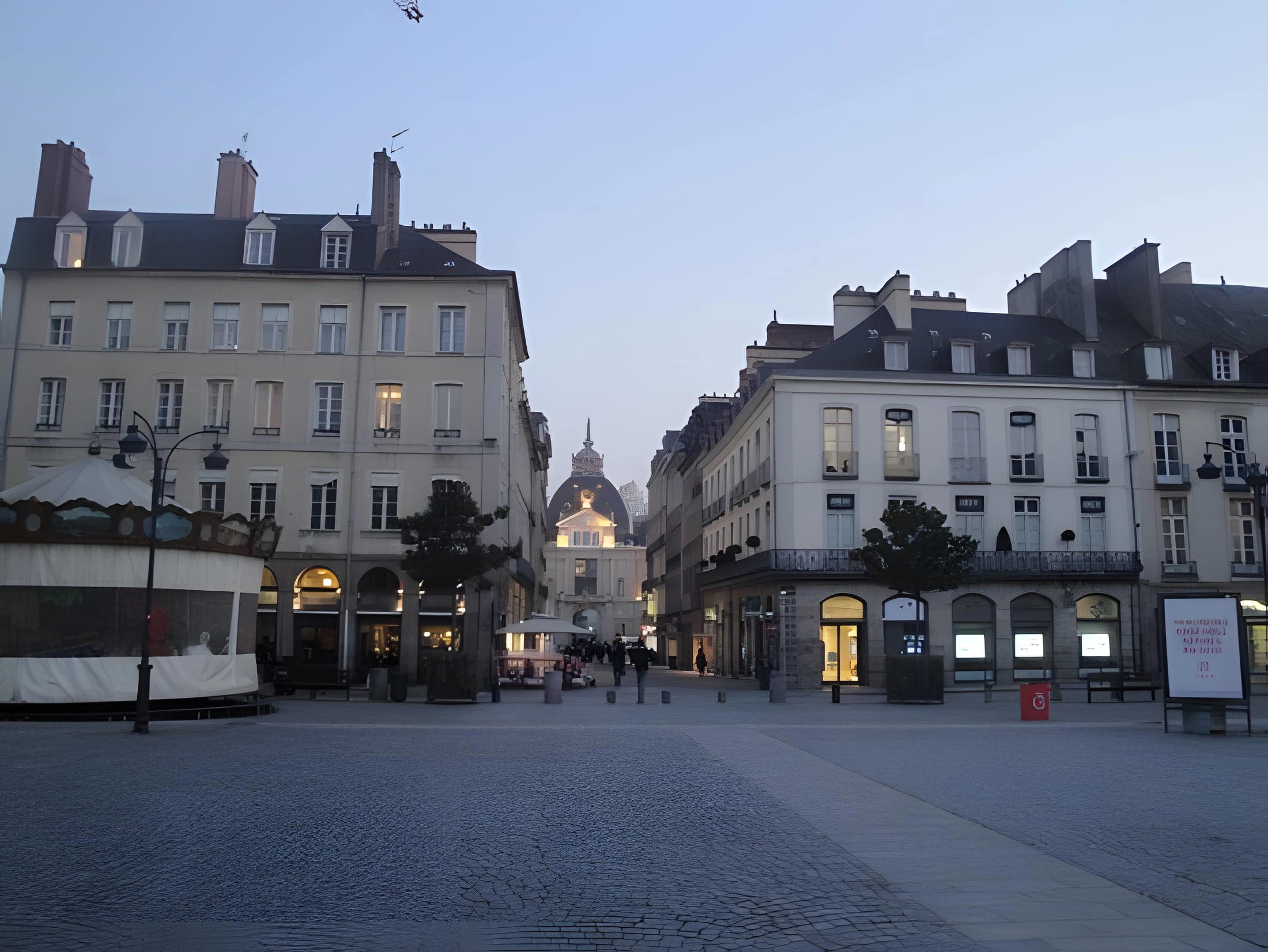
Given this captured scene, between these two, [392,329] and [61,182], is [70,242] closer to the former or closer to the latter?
[61,182]

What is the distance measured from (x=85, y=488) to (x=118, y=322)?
19.3 meters

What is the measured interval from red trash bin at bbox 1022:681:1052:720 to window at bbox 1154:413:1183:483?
969 inches

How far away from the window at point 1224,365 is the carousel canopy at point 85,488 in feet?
131

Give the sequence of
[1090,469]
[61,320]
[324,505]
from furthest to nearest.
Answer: [1090,469] → [61,320] → [324,505]

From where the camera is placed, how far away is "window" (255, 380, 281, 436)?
133 ft

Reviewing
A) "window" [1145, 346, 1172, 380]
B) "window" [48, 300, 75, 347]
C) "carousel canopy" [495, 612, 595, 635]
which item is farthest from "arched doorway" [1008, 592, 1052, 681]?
"window" [48, 300, 75, 347]

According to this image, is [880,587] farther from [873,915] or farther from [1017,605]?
[873,915]

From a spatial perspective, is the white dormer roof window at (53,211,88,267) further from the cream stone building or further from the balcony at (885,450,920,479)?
the balcony at (885,450,920,479)

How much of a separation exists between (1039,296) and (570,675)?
27.5m

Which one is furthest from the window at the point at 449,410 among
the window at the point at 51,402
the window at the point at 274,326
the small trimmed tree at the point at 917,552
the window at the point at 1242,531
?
the window at the point at 1242,531

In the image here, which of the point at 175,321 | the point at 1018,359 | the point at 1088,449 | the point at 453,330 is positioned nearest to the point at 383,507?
the point at 453,330

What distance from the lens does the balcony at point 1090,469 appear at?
44.1 m

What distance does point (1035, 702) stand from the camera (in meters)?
23.7

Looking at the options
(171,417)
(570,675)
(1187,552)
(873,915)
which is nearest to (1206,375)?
(1187,552)
